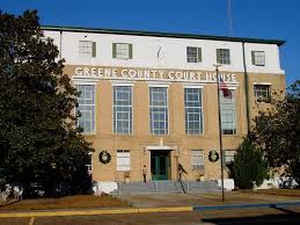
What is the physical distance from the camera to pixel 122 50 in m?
37.6

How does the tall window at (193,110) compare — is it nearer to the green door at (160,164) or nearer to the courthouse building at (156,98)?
the courthouse building at (156,98)

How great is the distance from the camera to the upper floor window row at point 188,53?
1457 inches

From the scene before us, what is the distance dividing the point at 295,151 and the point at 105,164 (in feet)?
44.3

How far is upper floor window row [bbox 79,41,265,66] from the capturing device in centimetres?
3700

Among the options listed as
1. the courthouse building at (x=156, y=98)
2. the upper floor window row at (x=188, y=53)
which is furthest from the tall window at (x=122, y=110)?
the upper floor window row at (x=188, y=53)

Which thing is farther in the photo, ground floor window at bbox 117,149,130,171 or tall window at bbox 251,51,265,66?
tall window at bbox 251,51,265,66

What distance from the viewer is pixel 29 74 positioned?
78.8 feet

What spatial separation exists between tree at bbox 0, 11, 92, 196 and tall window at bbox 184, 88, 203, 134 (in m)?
12.7

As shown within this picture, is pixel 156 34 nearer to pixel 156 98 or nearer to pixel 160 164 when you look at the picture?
pixel 156 98

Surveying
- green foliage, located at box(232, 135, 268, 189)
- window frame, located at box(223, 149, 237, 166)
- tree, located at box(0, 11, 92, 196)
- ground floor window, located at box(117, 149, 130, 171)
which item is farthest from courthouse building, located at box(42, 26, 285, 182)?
tree, located at box(0, 11, 92, 196)

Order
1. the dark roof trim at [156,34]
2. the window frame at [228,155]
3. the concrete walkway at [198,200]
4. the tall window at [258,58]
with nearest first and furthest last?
the concrete walkway at [198,200] → the dark roof trim at [156,34] → the window frame at [228,155] → the tall window at [258,58]

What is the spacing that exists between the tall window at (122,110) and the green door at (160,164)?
9.41ft

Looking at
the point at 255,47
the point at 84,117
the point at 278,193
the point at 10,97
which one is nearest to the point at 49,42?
the point at 10,97

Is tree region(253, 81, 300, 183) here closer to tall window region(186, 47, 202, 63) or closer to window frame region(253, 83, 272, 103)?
window frame region(253, 83, 272, 103)
